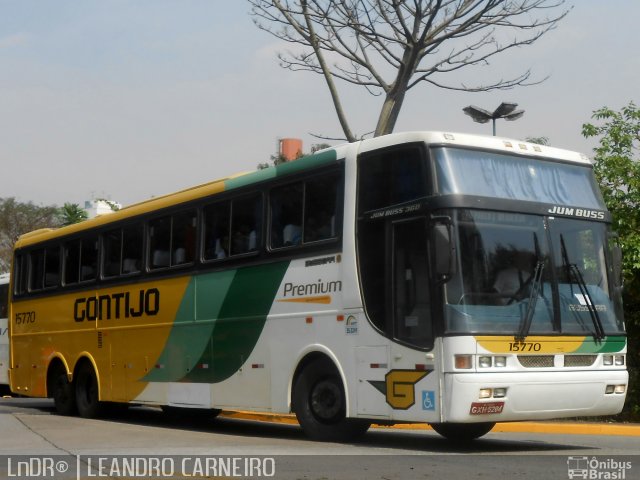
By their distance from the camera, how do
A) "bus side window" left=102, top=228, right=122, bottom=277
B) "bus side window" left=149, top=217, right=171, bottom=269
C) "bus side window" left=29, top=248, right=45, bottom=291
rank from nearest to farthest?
1. "bus side window" left=149, top=217, right=171, bottom=269
2. "bus side window" left=102, top=228, right=122, bottom=277
3. "bus side window" left=29, top=248, right=45, bottom=291

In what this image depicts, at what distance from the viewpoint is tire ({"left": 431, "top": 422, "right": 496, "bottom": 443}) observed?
13086 millimetres

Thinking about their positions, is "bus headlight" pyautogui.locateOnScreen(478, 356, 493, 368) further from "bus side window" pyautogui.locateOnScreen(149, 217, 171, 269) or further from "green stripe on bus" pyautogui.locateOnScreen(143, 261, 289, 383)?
"bus side window" pyautogui.locateOnScreen(149, 217, 171, 269)

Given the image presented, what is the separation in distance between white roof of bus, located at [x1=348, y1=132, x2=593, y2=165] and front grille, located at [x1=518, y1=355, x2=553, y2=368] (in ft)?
7.61

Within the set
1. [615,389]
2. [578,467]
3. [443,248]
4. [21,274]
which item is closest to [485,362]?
[443,248]

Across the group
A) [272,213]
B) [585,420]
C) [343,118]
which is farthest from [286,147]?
[272,213]

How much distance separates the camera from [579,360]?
38.6 feet

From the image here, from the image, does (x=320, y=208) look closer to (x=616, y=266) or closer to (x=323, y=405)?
(x=323, y=405)

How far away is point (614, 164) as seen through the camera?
20141 millimetres

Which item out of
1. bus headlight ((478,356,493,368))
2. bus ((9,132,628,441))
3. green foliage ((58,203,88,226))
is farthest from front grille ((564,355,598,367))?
green foliage ((58,203,88,226))

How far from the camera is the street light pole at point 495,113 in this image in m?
21.8

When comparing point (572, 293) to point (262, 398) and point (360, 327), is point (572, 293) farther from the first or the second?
point (262, 398)

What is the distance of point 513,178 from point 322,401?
3417 millimetres

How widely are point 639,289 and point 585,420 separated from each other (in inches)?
98.7

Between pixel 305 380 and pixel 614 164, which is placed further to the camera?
pixel 614 164
